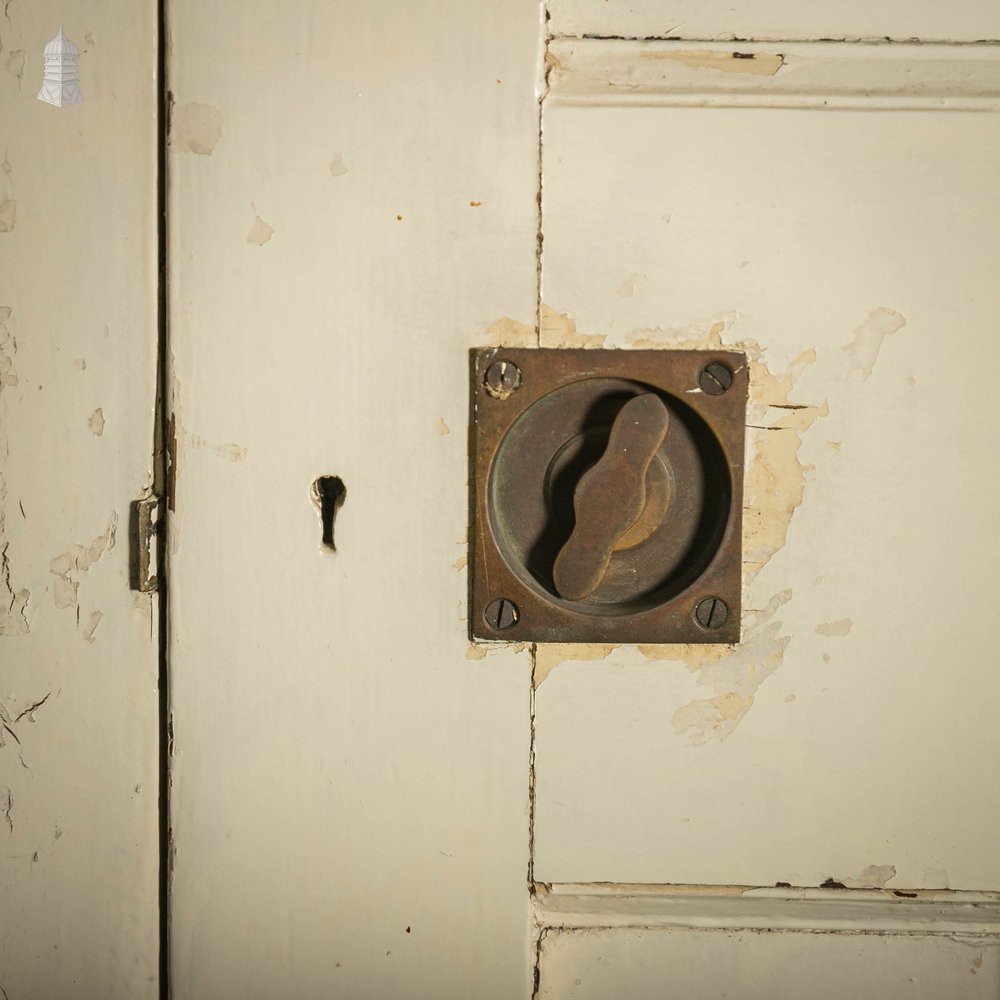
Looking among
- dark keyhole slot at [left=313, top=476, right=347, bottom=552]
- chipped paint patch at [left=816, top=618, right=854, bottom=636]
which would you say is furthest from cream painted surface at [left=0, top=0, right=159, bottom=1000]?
chipped paint patch at [left=816, top=618, right=854, bottom=636]

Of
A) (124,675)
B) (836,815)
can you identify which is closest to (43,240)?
(124,675)

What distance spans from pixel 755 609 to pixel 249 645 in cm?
32

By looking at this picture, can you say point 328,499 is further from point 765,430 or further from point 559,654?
point 765,430

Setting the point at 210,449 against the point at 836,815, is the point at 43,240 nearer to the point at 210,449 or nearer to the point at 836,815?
the point at 210,449

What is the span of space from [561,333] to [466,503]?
0.39ft

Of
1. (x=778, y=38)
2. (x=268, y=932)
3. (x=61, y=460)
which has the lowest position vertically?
(x=268, y=932)

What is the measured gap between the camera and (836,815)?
18.6 inches

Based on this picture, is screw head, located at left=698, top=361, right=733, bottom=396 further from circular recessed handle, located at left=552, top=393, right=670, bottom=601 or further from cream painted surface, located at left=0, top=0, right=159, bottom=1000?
cream painted surface, located at left=0, top=0, right=159, bottom=1000

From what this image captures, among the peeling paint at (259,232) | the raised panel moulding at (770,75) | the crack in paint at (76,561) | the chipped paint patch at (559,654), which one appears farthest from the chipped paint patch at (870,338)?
the crack in paint at (76,561)

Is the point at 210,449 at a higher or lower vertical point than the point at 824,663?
higher

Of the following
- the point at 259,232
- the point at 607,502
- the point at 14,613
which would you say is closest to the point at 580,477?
the point at 607,502

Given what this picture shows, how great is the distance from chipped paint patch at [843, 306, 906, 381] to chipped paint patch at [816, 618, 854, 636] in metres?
0.15

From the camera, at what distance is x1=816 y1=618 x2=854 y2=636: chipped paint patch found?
1.54 ft

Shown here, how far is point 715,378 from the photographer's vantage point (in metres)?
0.45
